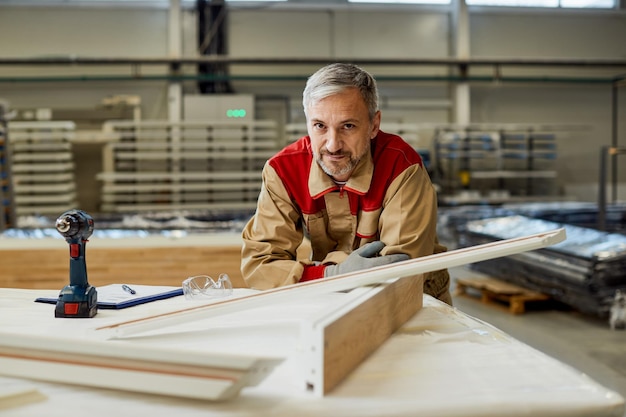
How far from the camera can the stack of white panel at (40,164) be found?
1152 centimetres

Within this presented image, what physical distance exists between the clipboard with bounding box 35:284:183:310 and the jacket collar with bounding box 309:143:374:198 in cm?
70

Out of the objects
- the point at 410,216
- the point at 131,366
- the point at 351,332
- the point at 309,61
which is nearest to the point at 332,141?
the point at 410,216

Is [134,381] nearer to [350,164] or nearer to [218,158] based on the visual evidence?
[350,164]

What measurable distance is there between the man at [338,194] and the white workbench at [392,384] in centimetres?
74

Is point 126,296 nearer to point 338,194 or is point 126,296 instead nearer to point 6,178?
point 338,194

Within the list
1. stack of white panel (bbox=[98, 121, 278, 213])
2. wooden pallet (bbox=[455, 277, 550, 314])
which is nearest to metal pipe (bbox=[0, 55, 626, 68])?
stack of white panel (bbox=[98, 121, 278, 213])

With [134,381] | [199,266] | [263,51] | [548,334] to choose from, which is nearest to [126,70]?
[263,51]

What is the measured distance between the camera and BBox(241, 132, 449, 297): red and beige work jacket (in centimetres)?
264

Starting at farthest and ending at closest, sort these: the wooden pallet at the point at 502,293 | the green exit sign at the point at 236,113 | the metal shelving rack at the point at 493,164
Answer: the green exit sign at the point at 236,113 < the metal shelving rack at the point at 493,164 < the wooden pallet at the point at 502,293

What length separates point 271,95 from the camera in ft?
45.2

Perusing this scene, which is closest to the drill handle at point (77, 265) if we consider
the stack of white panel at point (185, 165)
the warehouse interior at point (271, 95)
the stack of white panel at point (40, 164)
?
the warehouse interior at point (271, 95)

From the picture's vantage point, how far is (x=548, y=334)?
566 centimetres

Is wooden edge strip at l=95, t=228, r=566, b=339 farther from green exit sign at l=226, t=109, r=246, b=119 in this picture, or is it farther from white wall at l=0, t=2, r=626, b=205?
white wall at l=0, t=2, r=626, b=205

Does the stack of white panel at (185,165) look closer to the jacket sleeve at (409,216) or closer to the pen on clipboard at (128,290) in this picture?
the jacket sleeve at (409,216)
